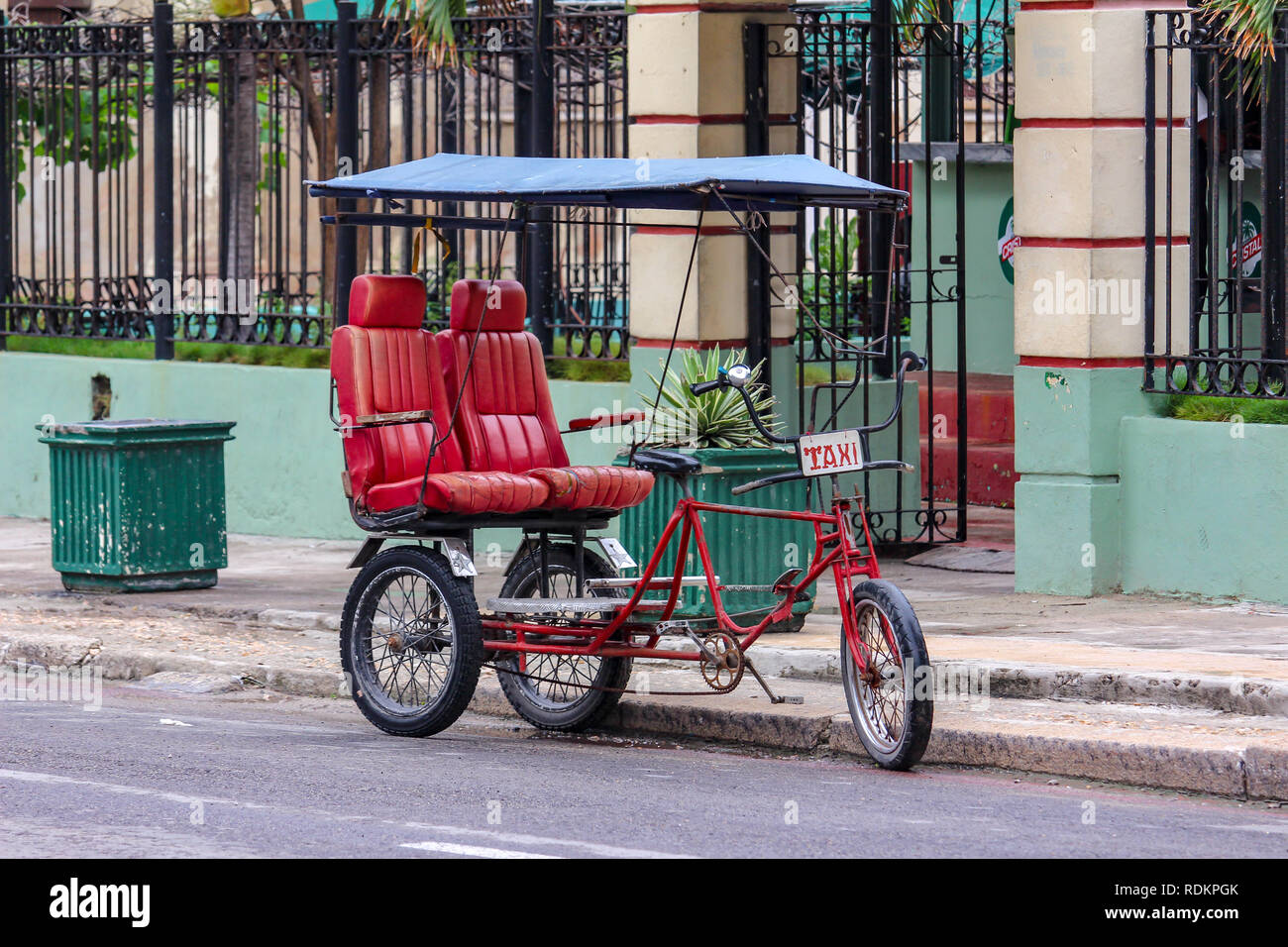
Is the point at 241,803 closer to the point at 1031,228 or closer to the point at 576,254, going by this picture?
the point at 1031,228

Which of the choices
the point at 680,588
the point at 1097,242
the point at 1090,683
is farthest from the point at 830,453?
the point at 1097,242

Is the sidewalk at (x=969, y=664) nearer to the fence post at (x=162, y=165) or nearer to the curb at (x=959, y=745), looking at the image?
the curb at (x=959, y=745)

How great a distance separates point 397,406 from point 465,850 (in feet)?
9.89

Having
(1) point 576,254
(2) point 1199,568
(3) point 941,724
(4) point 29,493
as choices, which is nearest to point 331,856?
(3) point 941,724

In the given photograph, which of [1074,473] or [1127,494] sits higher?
[1074,473]

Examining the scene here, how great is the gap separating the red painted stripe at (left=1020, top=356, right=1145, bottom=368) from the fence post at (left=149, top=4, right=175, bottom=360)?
276 inches

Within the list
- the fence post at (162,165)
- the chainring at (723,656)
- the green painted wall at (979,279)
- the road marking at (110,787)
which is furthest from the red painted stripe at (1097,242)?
the fence post at (162,165)

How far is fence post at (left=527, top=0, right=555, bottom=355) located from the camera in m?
13.7

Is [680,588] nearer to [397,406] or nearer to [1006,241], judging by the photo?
[397,406]

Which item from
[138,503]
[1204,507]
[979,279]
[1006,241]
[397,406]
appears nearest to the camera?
[397,406]

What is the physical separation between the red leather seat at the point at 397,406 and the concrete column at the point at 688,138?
11.7 ft

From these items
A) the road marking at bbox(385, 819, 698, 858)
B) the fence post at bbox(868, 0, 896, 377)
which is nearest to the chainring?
the road marking at bbox(385, 819, 698, 858)

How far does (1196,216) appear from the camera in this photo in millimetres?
11383

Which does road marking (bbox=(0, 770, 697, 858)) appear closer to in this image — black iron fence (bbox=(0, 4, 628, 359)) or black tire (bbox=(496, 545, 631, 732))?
black tire (bbox=(496, 545, 631, 732))
